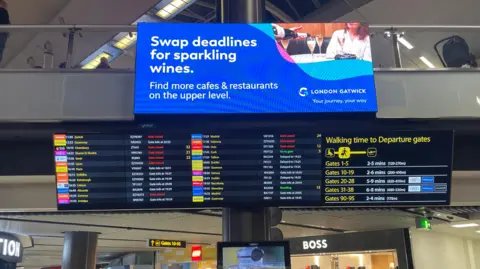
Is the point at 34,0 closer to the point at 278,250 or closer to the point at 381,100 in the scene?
the point at 381,100

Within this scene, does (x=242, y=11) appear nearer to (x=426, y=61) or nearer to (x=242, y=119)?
(x=242, y=119)

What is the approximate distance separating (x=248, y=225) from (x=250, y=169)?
25.8 inches

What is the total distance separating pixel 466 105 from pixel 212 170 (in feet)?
7.55

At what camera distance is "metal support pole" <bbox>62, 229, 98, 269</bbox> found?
10.3 metres

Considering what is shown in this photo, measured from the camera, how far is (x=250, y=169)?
11.5 ft

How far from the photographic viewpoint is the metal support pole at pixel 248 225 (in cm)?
391

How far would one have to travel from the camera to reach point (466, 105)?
4.06 metres

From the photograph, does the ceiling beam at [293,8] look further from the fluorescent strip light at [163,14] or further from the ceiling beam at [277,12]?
the fluorescent strip light at [163,14]

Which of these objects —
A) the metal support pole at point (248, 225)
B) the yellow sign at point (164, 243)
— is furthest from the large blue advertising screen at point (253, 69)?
the yellow sign at point (164, 243)

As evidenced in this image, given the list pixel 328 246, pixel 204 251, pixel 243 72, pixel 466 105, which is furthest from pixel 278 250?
pixel 204 251

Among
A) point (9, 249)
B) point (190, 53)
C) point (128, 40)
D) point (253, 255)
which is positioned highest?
point (128, 40)

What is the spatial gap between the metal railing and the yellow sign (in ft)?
25.8

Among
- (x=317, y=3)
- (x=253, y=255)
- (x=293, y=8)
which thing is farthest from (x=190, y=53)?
(x=293, y=8)

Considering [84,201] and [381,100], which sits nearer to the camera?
[84,201]
